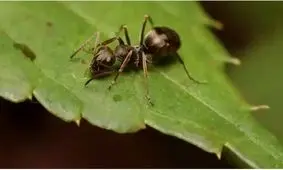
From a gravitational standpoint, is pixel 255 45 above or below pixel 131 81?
below

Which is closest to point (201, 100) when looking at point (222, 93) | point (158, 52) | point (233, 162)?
point (222, 93)

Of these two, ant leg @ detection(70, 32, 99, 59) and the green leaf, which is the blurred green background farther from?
ant leg @ detection(70, 32, 99, 59)

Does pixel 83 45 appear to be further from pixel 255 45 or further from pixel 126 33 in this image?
pixel 255 45

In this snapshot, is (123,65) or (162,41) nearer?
(123,65)

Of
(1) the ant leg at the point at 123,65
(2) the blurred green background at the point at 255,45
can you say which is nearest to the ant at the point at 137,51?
(1) the ant leg at the point at 123,65

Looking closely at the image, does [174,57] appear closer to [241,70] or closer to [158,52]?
[158,52]

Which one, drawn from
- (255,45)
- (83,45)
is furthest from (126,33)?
(255,45)

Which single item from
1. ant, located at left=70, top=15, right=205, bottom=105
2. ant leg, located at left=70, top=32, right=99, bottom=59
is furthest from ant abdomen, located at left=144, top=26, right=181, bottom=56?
ant leg, located at left=70, top=32, right=99, bottom=59
